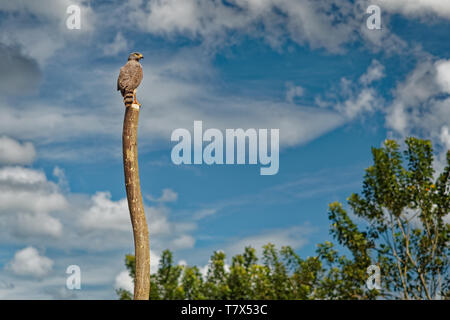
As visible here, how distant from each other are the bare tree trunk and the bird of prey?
0.54 metres

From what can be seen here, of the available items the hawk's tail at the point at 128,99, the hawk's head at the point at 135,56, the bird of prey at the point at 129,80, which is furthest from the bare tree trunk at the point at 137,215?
the hawk's head at the point at 135,56

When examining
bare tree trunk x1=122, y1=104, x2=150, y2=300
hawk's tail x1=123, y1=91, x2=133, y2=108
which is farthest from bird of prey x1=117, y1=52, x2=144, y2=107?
bare tree trunk x1=122, y1=104, x2=150, y2=300

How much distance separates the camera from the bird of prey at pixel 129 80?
8.02 metres

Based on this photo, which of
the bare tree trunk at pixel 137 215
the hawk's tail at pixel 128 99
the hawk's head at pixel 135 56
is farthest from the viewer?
the hawk's head at pixel 135 56

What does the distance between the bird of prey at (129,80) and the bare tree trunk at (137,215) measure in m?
0.54

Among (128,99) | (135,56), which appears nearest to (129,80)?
(128,99)

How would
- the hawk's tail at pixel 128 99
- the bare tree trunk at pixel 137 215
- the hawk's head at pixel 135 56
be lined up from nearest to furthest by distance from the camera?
the bare tree trunk at pixel 137 215 → the hawk's tail at pixel 128 99 → the hawk's head at pixel 135 56

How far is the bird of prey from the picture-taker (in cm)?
802

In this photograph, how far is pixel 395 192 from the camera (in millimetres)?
16828

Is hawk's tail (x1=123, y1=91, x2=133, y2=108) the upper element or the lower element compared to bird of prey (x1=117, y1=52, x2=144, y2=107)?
lower

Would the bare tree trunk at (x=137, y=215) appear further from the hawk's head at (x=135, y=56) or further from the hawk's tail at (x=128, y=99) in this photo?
the hawk's head at (x=135, y=56)

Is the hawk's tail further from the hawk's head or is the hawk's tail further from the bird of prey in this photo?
the hawk's head
